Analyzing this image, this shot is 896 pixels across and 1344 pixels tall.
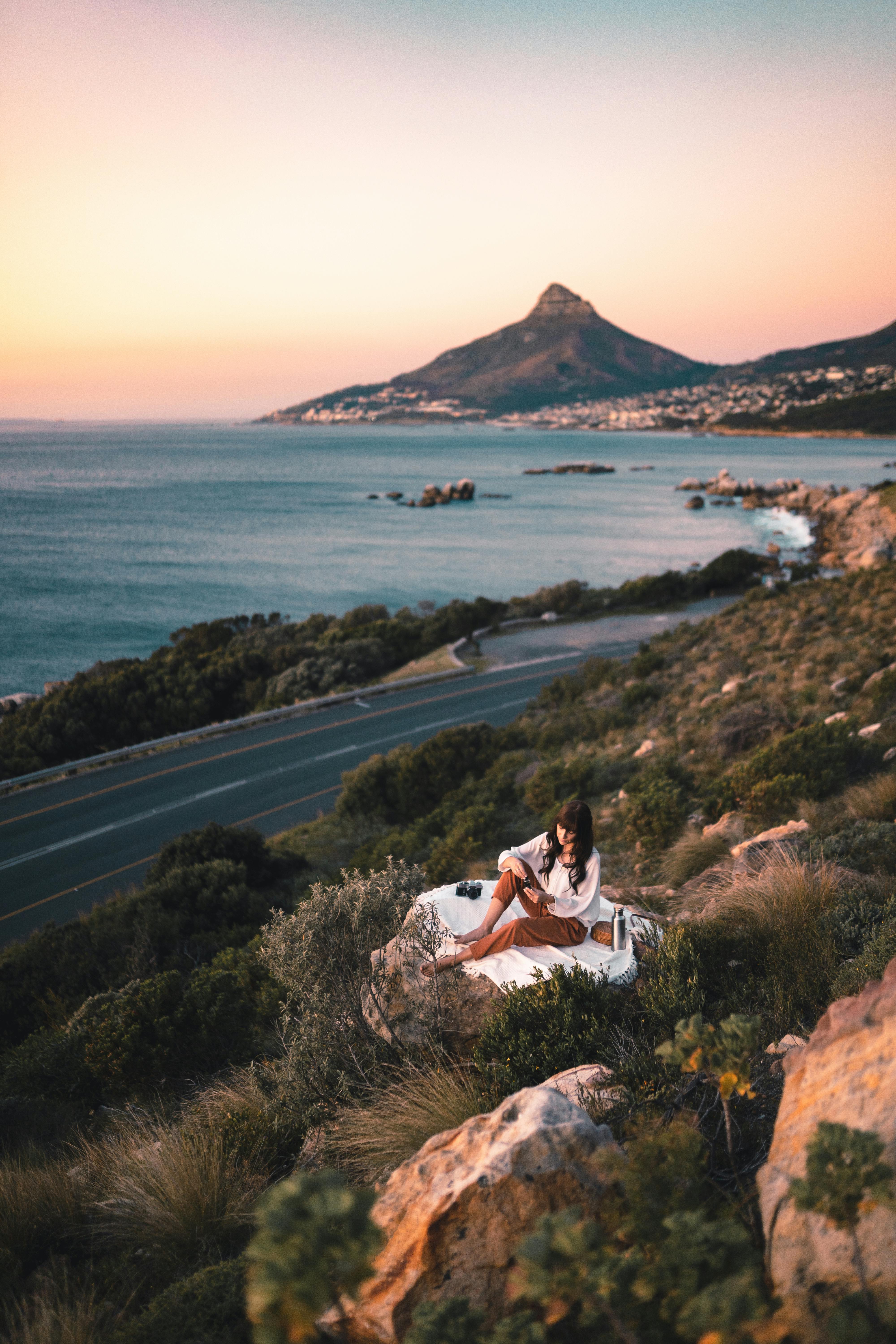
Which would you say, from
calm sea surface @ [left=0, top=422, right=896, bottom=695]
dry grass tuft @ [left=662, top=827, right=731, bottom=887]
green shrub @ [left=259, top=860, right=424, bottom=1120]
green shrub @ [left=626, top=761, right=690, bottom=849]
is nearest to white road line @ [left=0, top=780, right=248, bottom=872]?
green shrub @ [left=626, top=761, right=690, bottom=849]

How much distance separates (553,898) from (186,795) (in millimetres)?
15602

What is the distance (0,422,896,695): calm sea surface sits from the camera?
46375 millimetres

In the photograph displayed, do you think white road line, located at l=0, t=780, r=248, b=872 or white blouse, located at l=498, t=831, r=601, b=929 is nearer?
white blouse, located at l=498, t=831, r=601, b=929

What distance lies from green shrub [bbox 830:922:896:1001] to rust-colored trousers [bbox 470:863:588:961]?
173cm

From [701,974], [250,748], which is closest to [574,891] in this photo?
[701,974]

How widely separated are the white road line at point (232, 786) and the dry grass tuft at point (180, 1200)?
46.4ft

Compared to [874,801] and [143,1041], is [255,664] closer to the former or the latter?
[143,1041]

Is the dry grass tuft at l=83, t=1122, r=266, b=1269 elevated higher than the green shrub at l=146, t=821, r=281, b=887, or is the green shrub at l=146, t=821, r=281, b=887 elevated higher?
the dry grass tuft at l=83, t=1122, r=266, b=1269

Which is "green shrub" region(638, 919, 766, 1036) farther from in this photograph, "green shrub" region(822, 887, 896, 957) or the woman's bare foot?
the woman's bare foot

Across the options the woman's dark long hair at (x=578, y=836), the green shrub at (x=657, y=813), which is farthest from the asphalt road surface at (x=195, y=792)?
the woman's dark long hair at (x=578, y=836)

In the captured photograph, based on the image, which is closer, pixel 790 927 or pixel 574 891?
pixel 790 927

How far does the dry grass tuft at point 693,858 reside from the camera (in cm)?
758

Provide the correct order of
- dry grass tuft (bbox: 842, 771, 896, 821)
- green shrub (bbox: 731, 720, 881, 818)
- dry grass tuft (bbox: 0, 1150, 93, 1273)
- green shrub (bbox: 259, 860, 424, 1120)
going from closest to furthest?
dry grass tuft (bbox: 0, 1150, 93, 1273), green shrub (bbox: 259, 860, 424, 1120), dry grass tuft (bbox: 842, 771, 896, 821), green shrub (bbox: 731, 720, 881, 818)

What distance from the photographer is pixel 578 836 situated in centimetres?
518
